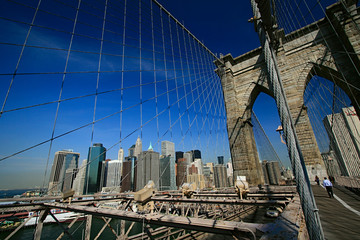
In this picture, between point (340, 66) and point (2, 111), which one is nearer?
point (2, 111)

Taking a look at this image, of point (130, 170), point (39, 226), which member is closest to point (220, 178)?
point (130, 170)

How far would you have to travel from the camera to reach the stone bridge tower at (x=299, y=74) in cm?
837

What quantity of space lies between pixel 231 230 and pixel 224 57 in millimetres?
12964

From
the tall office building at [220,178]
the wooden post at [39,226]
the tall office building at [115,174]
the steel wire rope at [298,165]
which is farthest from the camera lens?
the tall office building at [220,178]

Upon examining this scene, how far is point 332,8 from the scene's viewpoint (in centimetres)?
861

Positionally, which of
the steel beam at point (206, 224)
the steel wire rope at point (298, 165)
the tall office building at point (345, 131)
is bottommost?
the steel beam at point (206, 224)

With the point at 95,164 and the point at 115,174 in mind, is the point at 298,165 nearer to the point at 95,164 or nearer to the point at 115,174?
the point at 115,174

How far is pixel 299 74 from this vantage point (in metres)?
10.1

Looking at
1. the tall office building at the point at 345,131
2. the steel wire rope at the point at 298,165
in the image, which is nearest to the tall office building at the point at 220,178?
the tall office building at the point at 345,131

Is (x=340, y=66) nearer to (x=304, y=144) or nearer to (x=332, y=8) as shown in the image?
(x=332, y=8)

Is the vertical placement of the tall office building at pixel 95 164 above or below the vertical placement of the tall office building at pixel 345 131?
below

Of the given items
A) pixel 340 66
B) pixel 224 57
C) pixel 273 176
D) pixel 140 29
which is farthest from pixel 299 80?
pixel 273 176

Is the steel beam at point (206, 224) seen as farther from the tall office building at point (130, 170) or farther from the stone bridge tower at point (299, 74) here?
the stone bridge tower at point (299, 74)

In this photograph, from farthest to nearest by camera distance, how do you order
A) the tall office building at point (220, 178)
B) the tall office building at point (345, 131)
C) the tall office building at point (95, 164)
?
the tall office building at point (220, 178) → the tall office building at point (345, 131) → the tall office building at point (95, 164)
